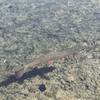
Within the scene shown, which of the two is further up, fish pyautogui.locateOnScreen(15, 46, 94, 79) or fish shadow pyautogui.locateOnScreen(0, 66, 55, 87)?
fish pyautogui.locateOnScreen(15, 46, 94, 79)

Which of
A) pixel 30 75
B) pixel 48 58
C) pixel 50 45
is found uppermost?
pixel 48 58

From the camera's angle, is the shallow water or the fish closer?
the shallow water

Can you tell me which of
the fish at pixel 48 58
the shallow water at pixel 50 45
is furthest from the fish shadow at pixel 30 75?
the fish at pixel 48 58

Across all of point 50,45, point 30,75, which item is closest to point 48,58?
point 30,75

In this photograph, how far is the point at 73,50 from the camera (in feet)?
32.2

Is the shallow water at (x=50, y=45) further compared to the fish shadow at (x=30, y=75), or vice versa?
the fish shadow at (x=30, y=75)

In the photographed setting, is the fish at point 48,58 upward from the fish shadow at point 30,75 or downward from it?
upward

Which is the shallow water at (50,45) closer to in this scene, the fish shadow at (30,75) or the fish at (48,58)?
the fish shadow at (30,75)

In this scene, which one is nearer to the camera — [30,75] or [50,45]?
[30,75]

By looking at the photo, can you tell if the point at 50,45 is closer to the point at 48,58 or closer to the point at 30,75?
the point at 48,58

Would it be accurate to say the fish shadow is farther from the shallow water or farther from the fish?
the fish

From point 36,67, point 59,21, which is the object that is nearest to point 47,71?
point 36,67

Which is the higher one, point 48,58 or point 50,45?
point 48,58

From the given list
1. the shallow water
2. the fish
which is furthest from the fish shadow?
the fish
